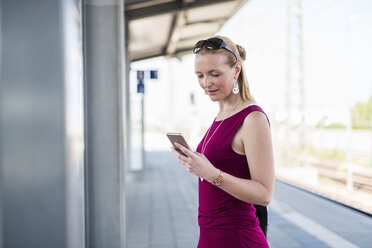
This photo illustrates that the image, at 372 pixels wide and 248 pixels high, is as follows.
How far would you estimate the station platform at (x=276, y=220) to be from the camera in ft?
14.7

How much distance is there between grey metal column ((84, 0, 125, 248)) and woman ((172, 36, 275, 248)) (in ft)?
6.75

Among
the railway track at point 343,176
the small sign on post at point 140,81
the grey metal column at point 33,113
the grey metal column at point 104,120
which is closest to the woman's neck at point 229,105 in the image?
the grey metal column at point 33,113

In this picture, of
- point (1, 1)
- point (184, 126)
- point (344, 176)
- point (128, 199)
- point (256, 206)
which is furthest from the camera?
point (184, 126)

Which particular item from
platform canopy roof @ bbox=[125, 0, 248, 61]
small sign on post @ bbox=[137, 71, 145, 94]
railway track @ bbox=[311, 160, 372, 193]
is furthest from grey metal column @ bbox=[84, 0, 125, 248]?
railway track @ bbox=[311, 160, 372, 193]

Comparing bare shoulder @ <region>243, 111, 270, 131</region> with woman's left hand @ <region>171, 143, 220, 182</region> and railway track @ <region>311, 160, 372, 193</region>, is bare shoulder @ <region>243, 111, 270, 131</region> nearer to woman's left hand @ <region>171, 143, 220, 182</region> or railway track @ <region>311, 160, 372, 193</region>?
woman's left hand @ <region>171, 143, 220, 182</region>

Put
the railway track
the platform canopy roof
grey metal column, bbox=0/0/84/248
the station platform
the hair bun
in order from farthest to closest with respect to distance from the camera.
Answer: the railway track
the platform canopy roof
the station platform
the hair bun
grey metal column, bbox=0/0/84/248

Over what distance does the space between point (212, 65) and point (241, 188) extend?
500 millimetres

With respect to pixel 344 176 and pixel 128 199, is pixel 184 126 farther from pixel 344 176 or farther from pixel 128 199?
pixel 128 199

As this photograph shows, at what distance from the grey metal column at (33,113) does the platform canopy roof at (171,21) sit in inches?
237

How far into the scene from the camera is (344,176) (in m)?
17.4

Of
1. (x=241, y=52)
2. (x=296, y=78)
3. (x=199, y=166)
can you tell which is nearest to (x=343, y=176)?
(x=296, y=78)

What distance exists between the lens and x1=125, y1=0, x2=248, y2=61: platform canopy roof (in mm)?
7395

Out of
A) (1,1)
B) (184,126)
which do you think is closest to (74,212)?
(1,1)

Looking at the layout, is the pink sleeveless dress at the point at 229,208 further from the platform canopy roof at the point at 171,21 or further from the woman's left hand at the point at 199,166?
the platform canopy roof at the point at 171,21
